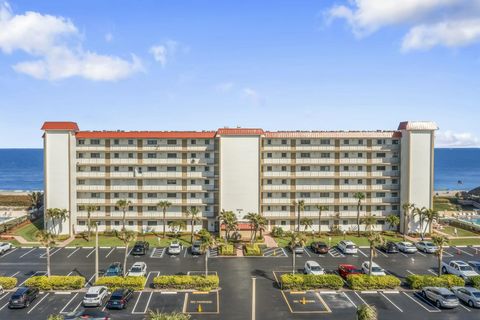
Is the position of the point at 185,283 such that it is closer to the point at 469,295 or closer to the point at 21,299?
the point at 21,299

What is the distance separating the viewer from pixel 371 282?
1955 inches

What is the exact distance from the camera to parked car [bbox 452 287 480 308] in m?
44.2

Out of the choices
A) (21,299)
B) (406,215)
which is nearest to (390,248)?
(406,215)

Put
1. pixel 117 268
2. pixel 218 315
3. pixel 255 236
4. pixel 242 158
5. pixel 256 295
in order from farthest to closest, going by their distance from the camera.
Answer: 1. pixel 242 158
2. pixel 255 236
3. pixel 117 268
4. pixel 256 295
5. pixel 218 315

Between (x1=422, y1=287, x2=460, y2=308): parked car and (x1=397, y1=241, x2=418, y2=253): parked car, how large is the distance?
72.2ft

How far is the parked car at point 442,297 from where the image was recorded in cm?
4392

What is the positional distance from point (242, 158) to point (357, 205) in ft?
84.5

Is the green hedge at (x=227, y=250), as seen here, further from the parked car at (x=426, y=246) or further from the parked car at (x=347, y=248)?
the parked car at (x=426, y=246)

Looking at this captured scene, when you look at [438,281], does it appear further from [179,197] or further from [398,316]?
[179,197]

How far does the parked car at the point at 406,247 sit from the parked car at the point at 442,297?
2200 cm

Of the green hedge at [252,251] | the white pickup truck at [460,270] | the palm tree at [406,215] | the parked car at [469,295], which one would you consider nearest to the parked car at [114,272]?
the green hedge at [252,251]

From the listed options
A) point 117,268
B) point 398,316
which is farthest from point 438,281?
point 117,268

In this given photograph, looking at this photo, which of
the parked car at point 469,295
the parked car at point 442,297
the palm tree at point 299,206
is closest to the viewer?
the parked car at point 442,297

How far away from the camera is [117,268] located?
53.7m
